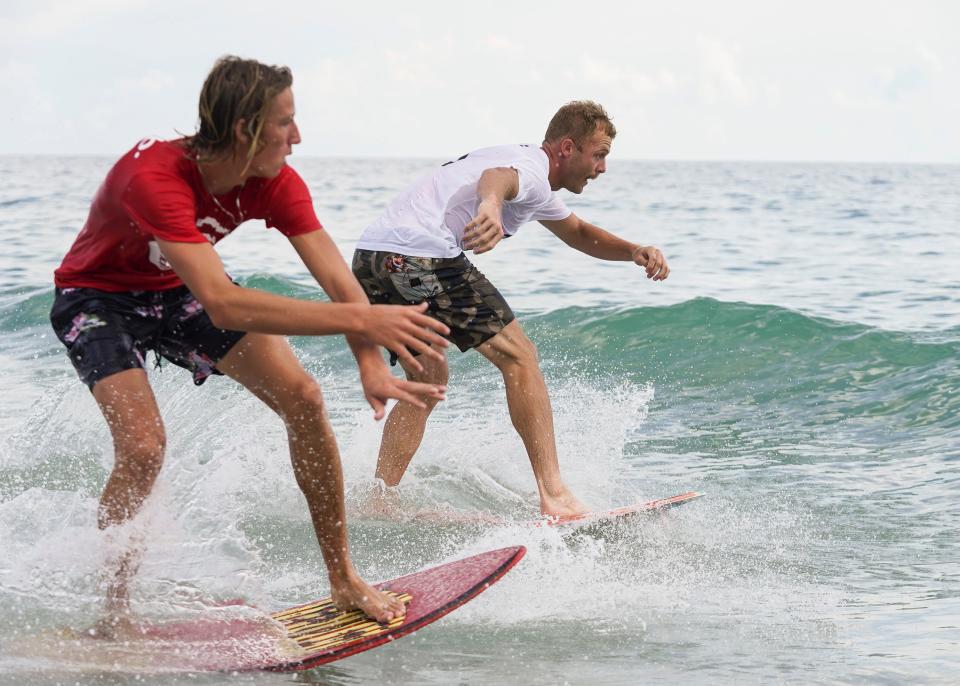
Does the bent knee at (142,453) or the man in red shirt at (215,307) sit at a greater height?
the man in red shirt at (215,307)

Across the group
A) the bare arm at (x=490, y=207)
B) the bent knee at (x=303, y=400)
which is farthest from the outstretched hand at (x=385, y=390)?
the bare arm at (x=490, y=207)

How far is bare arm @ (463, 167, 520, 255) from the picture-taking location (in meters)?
4.67

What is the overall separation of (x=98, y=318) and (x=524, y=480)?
10.9 ft

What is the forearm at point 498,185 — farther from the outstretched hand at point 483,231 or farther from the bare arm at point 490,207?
the outstretched hand at point 483,231

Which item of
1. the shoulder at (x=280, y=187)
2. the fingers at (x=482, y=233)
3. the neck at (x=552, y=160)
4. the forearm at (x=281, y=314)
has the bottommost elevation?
the forearm at (x=281, y=314)

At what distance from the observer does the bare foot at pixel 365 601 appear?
12.9 feet

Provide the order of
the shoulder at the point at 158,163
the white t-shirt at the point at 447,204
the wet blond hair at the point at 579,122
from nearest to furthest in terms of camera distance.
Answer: the shoulder at the point at 158,163
the white t-shirt at the point at 447,204
the wet blond hair at the point at 579,122

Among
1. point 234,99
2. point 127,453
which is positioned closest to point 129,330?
point 127,453

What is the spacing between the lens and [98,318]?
3.73 metres

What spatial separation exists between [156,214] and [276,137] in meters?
0.41

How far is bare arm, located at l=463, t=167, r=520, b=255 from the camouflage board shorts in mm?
348

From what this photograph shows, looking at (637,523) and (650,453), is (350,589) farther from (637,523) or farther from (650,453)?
(650,453)

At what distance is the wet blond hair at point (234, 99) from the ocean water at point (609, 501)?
1306 mm

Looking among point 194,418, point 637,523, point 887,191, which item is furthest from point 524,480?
point 887,191
